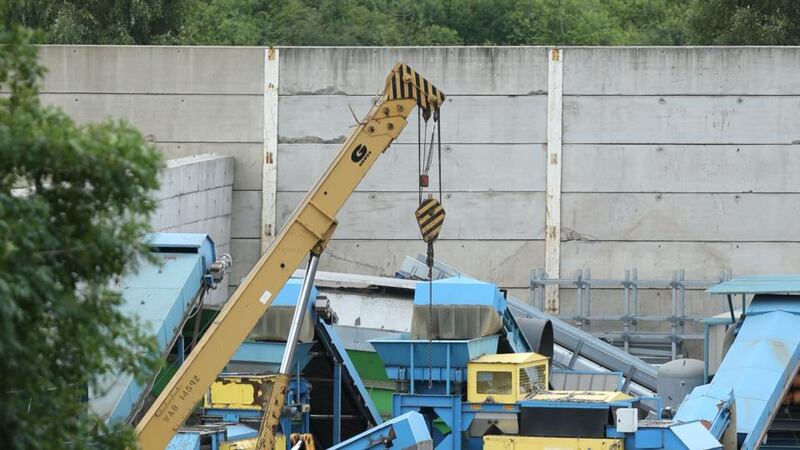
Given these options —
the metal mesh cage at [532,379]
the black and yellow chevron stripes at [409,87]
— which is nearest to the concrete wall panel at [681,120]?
the metal mesh cage at [532,379]

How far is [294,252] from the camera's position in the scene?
52.4ft

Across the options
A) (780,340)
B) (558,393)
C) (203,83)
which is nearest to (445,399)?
(558,393)

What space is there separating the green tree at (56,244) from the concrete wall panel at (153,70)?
2068cm

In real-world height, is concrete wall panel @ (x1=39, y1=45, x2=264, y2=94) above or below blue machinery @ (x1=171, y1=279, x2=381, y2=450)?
above

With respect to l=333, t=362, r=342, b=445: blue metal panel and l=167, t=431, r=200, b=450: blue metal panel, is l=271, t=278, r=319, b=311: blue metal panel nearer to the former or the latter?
l=333, t=362, r=342, b=445: blue metal panel

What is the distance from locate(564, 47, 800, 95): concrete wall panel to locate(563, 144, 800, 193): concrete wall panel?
39.7 inches

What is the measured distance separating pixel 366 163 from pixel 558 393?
3.88 meters

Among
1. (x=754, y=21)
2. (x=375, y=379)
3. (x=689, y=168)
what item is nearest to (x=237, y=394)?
(x=375, y=379)

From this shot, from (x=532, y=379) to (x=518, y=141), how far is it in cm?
1059

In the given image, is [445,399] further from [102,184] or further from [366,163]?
[102,184]

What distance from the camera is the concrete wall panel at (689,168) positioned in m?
28.7

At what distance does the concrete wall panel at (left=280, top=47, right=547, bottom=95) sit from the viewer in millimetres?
28750

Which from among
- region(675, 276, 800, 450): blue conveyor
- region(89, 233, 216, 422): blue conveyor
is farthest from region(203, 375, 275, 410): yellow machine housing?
region(675, 276, 800, 450): blue conveyor

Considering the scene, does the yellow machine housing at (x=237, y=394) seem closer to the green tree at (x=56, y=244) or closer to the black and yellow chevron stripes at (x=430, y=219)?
the black and yellow chevron stripes at (x=430, y=219)
